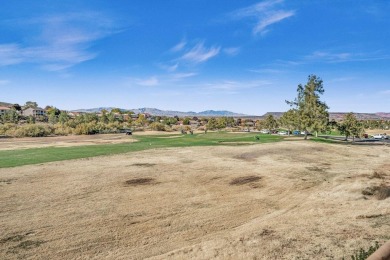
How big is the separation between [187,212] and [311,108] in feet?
170

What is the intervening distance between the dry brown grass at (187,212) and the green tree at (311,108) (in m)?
31.2

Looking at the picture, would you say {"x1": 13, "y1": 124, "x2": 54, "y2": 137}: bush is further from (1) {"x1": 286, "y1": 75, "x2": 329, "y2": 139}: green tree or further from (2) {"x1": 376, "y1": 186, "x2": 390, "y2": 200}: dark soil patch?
(2) {"x1": 376, "y1": 186, "x2": 390, "y2": 200}: dark soil patch

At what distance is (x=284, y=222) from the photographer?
14.4 m

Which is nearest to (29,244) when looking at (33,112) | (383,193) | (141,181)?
(141,181)

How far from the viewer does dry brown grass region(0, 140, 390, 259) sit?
37.9 ft

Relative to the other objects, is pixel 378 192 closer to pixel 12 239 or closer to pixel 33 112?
pixel 12 239

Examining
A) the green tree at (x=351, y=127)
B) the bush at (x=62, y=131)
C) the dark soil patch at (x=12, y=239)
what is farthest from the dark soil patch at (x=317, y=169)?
the bush at (x=62, y=131)

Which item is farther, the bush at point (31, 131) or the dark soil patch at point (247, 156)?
the bush at point (31, 131)

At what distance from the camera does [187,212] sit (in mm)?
16078

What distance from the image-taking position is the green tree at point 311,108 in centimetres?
6006

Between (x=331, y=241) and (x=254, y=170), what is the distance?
16.4m

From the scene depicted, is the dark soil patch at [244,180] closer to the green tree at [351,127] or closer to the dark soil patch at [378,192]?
the dark soil patch at [378,192]

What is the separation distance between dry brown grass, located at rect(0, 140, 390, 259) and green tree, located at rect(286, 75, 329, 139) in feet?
102

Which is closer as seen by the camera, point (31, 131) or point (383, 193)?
point (383, 193)
